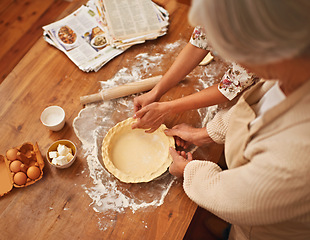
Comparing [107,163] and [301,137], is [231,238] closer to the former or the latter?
[107,163]

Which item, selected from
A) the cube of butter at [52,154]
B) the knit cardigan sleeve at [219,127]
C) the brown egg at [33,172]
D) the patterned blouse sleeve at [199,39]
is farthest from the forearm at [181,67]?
the brown egg at [33,172]

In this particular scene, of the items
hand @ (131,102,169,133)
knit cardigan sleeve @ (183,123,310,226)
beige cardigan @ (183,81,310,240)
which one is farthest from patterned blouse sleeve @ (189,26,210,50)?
knit cardigan sleeve @ (183,123,310,226)

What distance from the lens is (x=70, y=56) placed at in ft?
4.93

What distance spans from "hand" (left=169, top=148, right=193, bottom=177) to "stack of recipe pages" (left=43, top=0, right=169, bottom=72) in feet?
2.13

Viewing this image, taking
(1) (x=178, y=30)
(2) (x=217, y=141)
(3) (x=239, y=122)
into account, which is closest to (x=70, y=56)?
(1) (x=178, y=30)

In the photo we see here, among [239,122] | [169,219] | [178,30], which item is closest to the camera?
[239,122]

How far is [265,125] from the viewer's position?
744 millimetres

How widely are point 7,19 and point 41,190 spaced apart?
7.93 feet

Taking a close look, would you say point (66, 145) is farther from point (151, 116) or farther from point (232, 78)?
point (232, 78)

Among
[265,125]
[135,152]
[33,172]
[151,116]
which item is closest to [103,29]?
[151,116]

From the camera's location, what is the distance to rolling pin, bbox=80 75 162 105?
136 centimetres

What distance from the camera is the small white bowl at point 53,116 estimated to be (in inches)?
50.1

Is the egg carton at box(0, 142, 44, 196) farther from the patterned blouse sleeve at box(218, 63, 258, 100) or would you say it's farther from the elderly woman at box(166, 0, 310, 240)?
the patterned blouse sleeve at box(218, 63, 258, 100)

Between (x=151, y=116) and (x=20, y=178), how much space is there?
0.62m
